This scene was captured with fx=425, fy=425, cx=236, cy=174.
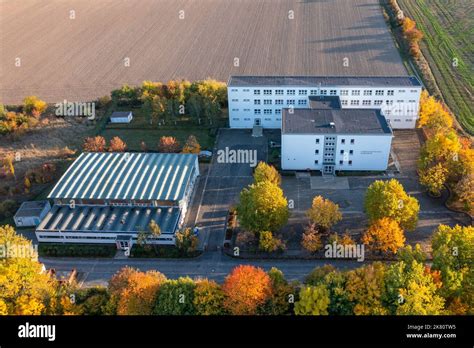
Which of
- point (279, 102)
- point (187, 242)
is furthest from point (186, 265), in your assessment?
point (279, 102)

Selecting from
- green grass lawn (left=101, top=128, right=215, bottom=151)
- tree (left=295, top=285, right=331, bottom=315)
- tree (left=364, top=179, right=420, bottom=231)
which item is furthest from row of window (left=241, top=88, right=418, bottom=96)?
tree (left=295, top=285, right=331, bottom=315)

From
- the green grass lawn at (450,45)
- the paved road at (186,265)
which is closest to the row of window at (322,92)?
the green grass lawn at (450,45)

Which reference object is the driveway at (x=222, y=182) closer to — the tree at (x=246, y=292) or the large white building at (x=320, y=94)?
the large white building at (x=320, y=94)

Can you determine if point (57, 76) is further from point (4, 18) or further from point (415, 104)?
point (415, 104)

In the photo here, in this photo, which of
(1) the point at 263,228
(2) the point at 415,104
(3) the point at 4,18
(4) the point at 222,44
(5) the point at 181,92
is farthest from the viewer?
(3) the point at 4,18

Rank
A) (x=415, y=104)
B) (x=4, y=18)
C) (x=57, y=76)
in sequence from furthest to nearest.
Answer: (x=4, y=18) < (x=57, y=76) < (x=415, y=104)

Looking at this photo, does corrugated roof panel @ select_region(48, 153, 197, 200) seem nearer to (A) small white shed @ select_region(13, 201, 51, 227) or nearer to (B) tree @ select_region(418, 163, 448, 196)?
(A) small white shed @ select_region(13, 201, 51, 227)
